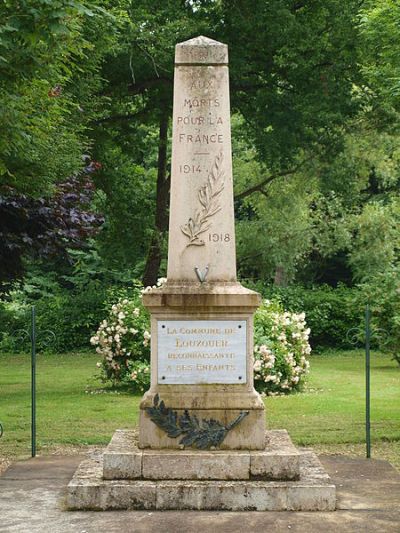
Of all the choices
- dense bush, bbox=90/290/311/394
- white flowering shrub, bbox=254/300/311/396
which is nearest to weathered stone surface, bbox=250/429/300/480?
white flowering shrub, bbox=254/300/311/396

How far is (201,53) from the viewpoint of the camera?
31.2 feet

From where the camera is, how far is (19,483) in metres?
9.57

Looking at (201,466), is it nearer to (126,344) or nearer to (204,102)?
(204,102)

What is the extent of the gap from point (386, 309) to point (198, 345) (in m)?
9.82

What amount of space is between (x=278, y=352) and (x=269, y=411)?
2.32m

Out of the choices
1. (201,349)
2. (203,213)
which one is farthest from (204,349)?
(203,213)

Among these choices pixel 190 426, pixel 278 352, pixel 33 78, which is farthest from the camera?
pixel 278 352

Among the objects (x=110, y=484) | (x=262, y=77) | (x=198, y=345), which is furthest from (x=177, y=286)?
(x=262, y=77)

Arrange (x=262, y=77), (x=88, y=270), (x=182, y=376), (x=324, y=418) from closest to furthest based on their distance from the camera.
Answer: (x=182, y=376) < (x=324, y=418) < (x=262, y=77) < (x=88, y=270)

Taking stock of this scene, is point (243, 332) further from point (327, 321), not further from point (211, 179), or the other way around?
point (327, 321)

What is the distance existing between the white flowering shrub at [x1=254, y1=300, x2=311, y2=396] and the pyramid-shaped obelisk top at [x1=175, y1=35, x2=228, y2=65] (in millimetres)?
7185

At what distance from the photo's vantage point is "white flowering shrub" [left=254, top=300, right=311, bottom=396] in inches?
638

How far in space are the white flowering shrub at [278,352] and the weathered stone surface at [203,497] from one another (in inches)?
291

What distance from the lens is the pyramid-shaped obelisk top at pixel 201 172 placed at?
31.0ft
